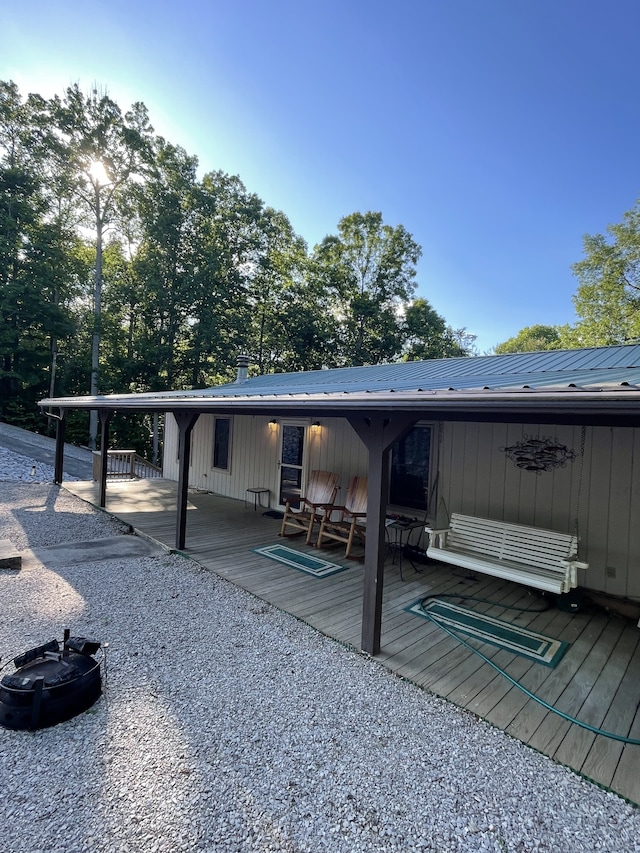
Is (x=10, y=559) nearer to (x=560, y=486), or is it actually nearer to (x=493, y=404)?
(x=493, y=404)

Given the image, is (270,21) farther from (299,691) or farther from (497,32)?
(299,691)

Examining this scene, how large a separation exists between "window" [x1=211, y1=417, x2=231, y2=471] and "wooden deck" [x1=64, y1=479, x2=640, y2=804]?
2838 millimetres

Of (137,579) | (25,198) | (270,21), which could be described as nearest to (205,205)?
(25,198)

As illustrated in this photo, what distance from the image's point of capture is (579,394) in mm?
1738

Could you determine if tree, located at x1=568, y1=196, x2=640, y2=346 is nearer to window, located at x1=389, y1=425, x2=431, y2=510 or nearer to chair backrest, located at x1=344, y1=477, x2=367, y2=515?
window, located at x1=389, y1=425, x2=431, y2=510

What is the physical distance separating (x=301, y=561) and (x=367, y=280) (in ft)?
58.4

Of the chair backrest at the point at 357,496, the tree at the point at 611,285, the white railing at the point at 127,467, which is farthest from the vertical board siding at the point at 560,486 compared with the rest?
the tree at the point at 611,285

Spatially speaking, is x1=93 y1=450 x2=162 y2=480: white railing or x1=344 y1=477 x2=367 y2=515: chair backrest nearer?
x1=344 y1=477 x2=367 y2=515: chair backrest

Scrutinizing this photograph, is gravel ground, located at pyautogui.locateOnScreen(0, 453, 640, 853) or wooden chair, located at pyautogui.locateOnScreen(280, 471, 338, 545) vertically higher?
wooden chair, located at pyautogui.locateOnScreen(280, 471, 338, 545)

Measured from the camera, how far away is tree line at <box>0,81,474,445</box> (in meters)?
17.2

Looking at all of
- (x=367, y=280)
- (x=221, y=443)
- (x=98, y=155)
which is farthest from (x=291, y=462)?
(x=98, y=155)

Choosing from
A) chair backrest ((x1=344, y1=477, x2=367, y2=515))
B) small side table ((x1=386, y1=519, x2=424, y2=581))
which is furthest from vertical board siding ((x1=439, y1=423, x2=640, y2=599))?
chair backrest ((x1=344, y1=477, x2=367, y2=515))

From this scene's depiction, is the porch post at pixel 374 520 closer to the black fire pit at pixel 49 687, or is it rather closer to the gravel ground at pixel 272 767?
the gravel ground at pixel 272 767

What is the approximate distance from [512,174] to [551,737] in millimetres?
15305
